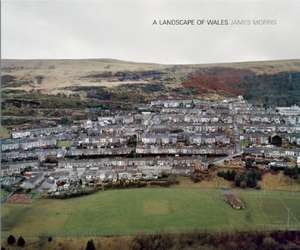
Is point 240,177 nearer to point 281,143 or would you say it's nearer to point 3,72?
point 281,143

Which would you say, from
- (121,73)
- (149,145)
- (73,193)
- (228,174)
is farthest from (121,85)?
(228,174)

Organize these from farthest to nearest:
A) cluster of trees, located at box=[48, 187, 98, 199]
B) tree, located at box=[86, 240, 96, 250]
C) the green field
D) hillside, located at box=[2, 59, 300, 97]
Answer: hillside, located at box=[2, 59, 300, 97] → cluster of trees, located at box=[48, 187, 98, 199] → the green field → tree, located at box=[86, 240, 96, 250]

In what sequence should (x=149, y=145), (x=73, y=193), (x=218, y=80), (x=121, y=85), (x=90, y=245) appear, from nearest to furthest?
(x=90, y=245) < (x=73, y=193) < (x=149, y=145) < (x=218, y=80) < (x=121, y=85)

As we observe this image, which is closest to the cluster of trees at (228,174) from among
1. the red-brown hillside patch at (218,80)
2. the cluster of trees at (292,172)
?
the cluster of trees at (292,172)

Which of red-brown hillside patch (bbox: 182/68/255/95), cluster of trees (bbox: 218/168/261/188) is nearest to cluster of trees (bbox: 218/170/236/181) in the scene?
cluster of trees (bbox: 218/168/261/188)

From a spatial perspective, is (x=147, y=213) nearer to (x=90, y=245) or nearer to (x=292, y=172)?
(x=90, y=245)

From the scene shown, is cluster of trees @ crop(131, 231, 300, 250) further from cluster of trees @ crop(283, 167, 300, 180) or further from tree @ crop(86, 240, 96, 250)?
cluster of trees @ crop(283, 167, 300, 180)

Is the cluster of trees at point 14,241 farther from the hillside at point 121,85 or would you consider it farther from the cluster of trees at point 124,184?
the hillside at point 121,85
